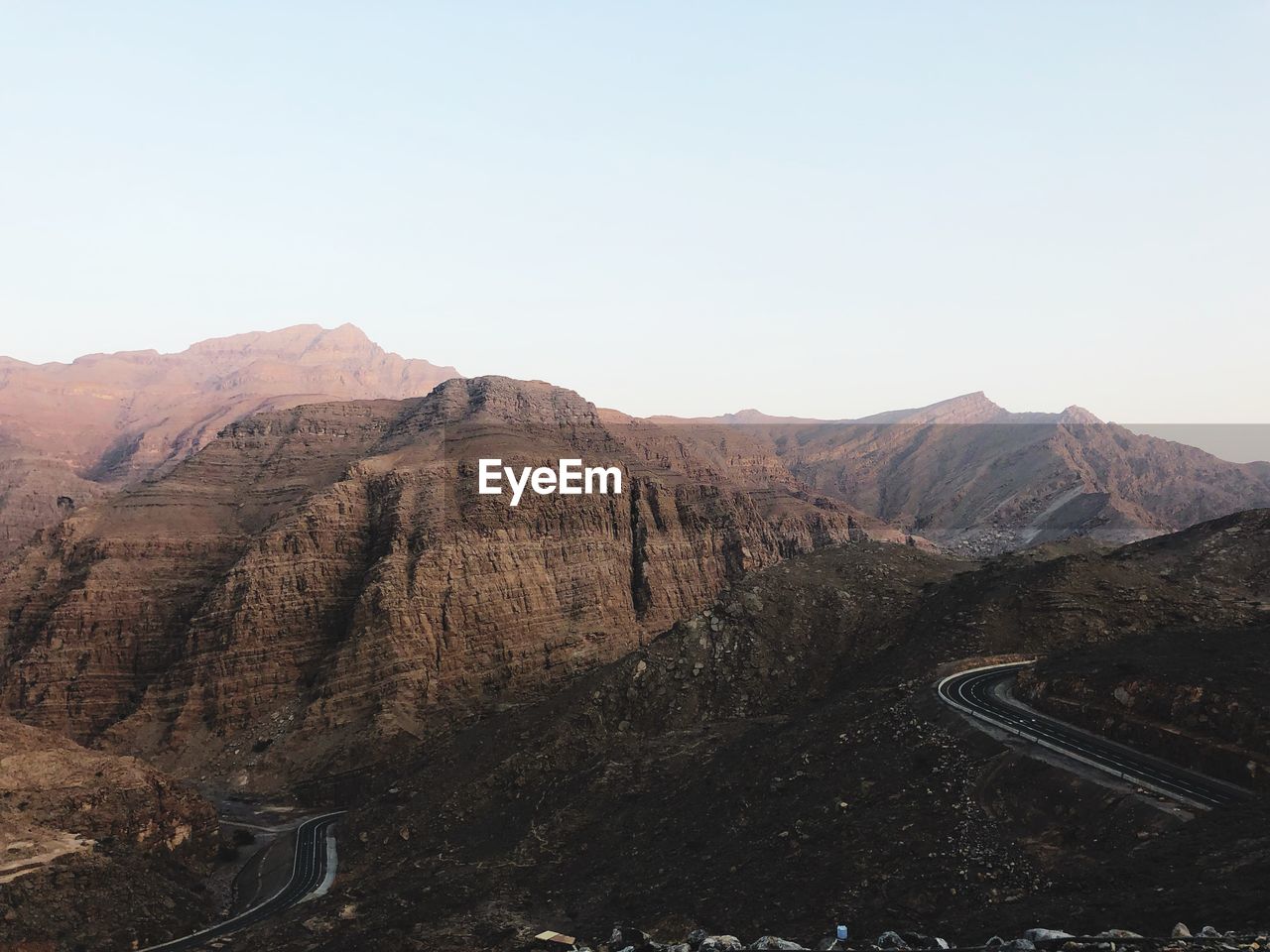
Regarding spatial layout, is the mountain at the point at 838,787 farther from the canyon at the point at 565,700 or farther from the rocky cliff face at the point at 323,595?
the rocky cliff face at the point at 323,595

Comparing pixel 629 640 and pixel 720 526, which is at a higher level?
pixel 720 526

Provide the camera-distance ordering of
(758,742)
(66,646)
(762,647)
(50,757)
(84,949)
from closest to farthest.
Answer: (84,949), (758,742), (50,757), (762,647), (66,646)

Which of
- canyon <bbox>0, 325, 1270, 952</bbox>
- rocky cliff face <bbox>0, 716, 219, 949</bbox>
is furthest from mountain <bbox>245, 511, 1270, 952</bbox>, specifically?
rocky cliff face <bbox>0, 716, 219, 949</bbox>

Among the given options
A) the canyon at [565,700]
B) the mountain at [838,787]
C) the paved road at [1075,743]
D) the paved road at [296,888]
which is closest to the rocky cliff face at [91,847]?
the canyon at [565,700]

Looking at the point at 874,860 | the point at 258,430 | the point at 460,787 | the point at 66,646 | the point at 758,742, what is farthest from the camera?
the point at 258,430

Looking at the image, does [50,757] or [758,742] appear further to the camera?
[50,757]

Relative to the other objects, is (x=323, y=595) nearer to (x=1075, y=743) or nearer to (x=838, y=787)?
(x=838, y=787)

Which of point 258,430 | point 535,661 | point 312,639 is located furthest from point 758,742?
point 258,430

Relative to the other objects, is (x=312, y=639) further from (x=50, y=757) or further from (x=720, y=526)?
(x=720, y=526)

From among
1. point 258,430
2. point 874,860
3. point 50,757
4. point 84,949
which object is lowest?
point 84,949

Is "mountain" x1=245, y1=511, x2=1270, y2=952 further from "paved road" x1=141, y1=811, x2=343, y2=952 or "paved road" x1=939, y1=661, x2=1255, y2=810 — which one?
"paved road" x1=141, y1=811, x2=343, y2=952
